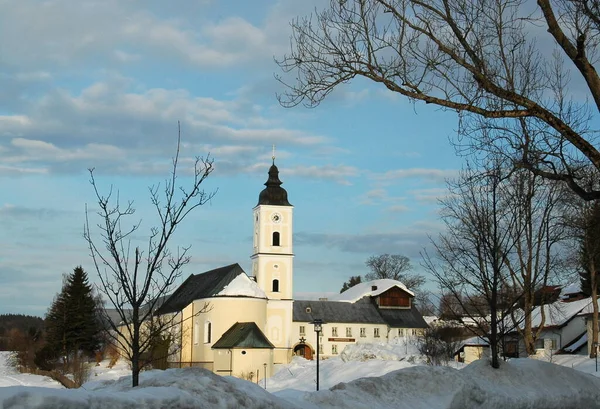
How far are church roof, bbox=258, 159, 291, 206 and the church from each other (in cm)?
10

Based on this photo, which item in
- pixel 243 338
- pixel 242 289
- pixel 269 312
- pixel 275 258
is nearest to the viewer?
pixel 243 338

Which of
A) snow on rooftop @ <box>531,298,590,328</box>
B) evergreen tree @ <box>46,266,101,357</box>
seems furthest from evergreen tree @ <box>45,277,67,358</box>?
snow on rooftop @ <box>531,298,590,328</box>

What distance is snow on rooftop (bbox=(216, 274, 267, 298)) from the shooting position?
221ft

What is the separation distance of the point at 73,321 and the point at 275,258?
2179 centimetres

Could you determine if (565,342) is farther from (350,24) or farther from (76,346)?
(350,24)

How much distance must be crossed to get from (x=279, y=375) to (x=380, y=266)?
5407 cm

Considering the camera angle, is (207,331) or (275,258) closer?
(207,331)

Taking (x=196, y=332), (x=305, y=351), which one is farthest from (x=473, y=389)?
(x=305, y=351)

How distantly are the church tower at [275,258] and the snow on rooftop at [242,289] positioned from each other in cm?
498

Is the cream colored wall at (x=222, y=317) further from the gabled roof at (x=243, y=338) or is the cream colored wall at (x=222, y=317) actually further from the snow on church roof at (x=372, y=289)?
the snow on church roof at (x=372, y=289)

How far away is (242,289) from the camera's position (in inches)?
2677

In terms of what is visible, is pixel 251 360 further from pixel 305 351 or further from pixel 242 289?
pixel 305 351

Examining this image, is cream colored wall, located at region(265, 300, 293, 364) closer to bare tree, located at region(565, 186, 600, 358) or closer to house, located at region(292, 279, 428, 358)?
house, located at region(292, 279, 428, 358)

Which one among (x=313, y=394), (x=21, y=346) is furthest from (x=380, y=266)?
(x=313, y=394)
